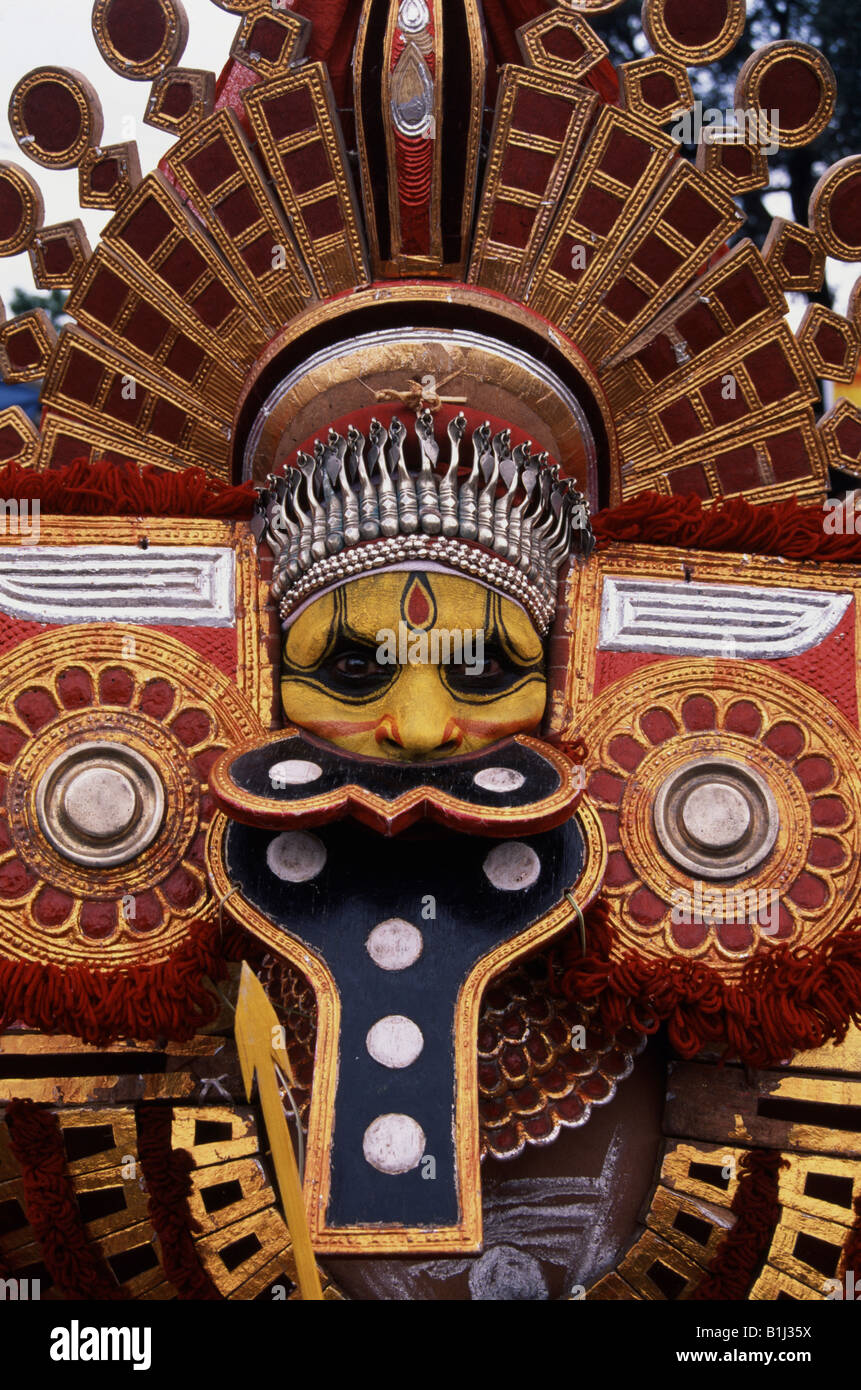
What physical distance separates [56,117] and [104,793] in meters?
2.63

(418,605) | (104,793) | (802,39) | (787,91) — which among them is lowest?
(104,793)

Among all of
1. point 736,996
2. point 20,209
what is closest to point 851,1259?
point 736,996

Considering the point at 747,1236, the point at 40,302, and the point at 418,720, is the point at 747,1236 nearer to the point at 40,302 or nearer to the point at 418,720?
the point at 418,720

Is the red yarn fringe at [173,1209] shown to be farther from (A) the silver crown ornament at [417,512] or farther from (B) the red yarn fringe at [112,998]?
(A) the silver crown ornament at [417,512]

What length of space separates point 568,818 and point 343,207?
95.4 inches

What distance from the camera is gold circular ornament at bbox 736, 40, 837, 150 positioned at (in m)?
5.78

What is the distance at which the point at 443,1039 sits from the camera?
4559 mm

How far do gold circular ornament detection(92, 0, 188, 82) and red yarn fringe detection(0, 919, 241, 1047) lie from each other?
3268mm

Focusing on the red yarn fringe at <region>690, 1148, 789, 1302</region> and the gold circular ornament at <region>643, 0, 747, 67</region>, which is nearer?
the red yarn fringe at <region>690, 1148, 789, 1302</region>

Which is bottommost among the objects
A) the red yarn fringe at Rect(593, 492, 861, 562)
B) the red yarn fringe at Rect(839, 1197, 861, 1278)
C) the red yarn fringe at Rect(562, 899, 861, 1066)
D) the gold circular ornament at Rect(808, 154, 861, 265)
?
the red yarn fringe at Rect(839, 1197, 861, 1278)

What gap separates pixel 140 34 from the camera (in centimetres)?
588

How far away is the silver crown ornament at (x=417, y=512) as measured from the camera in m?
4.97

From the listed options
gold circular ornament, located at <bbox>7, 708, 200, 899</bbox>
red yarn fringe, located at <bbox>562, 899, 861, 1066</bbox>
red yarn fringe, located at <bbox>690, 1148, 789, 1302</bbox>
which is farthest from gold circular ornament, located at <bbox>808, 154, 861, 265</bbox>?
red yarn fringe, located at <bbox>690, 1148, 789, 1302</bbox>

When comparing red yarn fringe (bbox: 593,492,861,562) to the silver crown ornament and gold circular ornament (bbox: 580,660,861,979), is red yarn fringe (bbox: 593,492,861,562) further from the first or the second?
gold circular ornament (bbox: 580,660,861,979)
